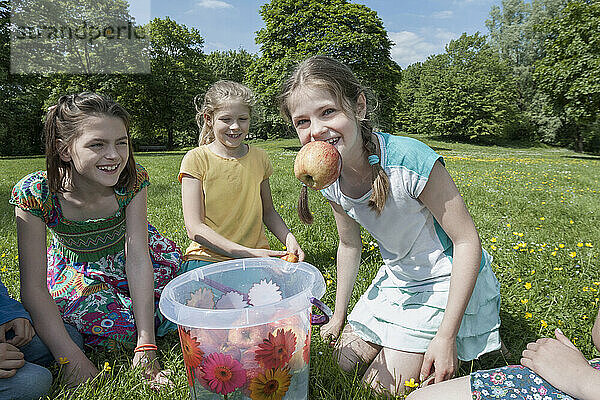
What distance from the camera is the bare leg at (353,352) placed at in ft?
6.71

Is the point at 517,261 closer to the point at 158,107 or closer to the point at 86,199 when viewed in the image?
the point at 86,199

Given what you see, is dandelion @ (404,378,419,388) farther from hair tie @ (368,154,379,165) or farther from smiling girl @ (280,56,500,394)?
hair tie @ (368,154,379,165)

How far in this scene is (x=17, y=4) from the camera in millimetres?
20234

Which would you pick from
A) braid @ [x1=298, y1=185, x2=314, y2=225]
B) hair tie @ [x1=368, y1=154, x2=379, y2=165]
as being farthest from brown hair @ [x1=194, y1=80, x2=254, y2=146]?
hair tie @ [x1=368, y1=154, x2=379, y2=165]

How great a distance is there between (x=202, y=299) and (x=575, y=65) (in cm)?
2211

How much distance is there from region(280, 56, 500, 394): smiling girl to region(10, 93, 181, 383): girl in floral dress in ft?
2.88

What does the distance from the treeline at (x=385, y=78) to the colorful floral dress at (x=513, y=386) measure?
12216mm

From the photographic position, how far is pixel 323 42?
21.8 m

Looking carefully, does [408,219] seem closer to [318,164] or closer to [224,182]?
[318,164]

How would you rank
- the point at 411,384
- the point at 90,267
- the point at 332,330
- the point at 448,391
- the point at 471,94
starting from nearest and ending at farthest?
the point at 448,391
the point at 411,384
the point at 332,330
the point at 90,267
the point at 471,94

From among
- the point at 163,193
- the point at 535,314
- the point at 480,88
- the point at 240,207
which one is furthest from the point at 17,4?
the point at 480,88

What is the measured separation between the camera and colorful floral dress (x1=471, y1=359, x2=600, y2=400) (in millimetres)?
1465

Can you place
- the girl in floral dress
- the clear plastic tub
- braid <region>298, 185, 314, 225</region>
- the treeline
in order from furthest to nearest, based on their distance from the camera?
the treeline < braid <region>298, 185, 314, 225</region> < the girl in floral dress < the clear plastic tub

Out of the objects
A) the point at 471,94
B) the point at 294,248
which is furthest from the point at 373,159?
the point at 471,94
